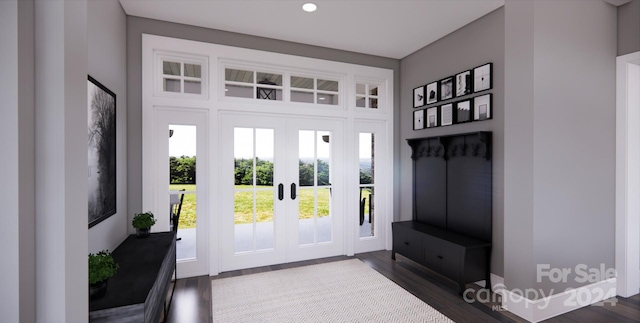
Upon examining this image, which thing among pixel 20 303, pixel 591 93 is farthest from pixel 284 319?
pixel 591 93

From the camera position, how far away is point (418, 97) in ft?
13.2

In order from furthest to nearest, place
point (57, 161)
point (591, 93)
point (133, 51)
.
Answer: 1. point (133, 51)
2. point (591, 93)
3. point (57, 161)

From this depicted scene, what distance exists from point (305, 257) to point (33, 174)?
3.21 m

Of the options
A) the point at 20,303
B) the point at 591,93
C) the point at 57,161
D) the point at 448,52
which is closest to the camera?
the point at 20,303

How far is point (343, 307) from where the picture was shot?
105 inches

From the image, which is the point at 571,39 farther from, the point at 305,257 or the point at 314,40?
the point at 305,257

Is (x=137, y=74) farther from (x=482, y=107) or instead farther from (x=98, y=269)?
(x=482, y=107)

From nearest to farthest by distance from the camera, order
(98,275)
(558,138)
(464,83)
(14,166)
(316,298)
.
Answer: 1. (14,166)
2. (98,275)
3. (558,138)
4. (316,298)
5. (464,83)

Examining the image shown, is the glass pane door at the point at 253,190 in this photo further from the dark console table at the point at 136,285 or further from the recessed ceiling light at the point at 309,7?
the recessed ceiling light at the point at 309,7

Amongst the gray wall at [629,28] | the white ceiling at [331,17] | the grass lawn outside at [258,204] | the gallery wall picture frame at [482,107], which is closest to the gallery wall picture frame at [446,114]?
the gallery wall picture frame at [482,107]

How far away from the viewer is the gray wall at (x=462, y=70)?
2.92 meters

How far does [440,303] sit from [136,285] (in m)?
2.48

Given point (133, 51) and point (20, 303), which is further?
point (133, 51)

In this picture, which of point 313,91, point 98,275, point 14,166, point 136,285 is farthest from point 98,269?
point 313,91
